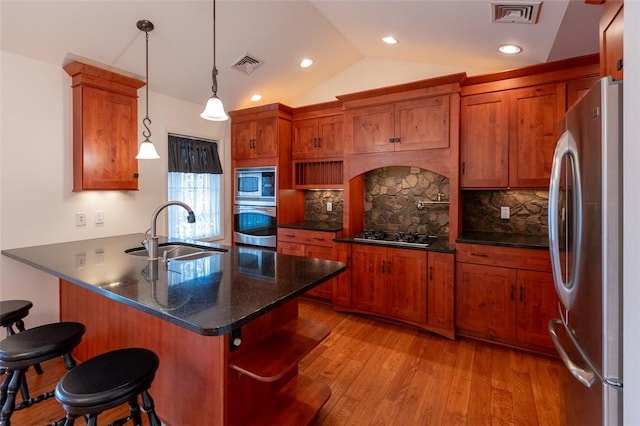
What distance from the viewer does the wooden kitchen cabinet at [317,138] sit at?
3.86 m

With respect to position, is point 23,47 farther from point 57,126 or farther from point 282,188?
point 282,188

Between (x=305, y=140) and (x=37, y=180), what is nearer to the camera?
(x=37, y=180)

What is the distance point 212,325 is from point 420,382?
1.86 m

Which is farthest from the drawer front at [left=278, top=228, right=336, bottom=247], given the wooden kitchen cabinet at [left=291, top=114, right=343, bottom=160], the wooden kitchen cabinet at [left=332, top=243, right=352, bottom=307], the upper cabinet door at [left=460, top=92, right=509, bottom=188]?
the upper cabinet door at [left=460, top=92, right=509, bottom=188]

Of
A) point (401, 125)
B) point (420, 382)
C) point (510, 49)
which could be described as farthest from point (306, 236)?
point (510, 49)

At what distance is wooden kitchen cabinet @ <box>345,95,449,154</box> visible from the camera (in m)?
3.04

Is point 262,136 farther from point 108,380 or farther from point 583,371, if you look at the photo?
point 583,371

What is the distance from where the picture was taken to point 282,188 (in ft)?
13.4

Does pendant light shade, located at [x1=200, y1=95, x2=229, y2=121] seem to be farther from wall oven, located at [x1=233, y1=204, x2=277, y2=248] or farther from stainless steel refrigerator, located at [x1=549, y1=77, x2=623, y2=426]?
wall oven, located at [x1=233, y1=204, x2=277, y2=248]

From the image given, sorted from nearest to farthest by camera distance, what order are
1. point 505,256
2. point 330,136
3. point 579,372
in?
point 579,372 → point 505,256 → point 330,136

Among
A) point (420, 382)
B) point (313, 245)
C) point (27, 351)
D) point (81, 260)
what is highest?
point (81, 260)

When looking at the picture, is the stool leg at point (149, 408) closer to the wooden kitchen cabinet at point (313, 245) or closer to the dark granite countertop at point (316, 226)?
the wooden kitchen cabinet at point (313, 245)

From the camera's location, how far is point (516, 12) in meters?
2.05

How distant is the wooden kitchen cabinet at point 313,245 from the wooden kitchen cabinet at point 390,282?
32cm
